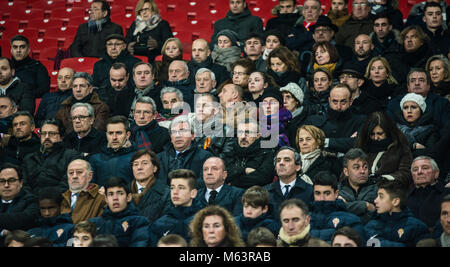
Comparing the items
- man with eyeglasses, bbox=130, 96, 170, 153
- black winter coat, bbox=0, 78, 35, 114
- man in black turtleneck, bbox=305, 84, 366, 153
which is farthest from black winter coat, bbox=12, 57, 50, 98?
man in black turtleneck, bbox=305, 84, 366, 153

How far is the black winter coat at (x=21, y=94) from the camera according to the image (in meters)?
8.58

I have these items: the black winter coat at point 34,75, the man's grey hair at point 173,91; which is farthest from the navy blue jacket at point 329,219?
the black winter coat at point 34,75

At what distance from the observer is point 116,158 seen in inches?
299

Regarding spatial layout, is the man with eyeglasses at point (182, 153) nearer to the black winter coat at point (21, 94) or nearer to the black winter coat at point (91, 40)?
the black winter coat at point (21, 94)

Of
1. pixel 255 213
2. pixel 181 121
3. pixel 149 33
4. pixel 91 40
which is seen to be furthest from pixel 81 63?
pixel 255 213

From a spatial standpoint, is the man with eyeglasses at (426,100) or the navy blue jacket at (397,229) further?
the man with eyeglasses at (426,100)

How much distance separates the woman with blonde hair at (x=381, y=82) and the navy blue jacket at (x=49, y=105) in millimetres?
2575

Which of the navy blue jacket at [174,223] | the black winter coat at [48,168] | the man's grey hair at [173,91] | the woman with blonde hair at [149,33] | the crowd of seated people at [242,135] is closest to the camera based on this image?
the crowd of seated people at [242,135]

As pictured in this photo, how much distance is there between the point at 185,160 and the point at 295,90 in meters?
1.07

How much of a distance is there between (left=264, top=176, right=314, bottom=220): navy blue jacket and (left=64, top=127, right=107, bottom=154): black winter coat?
154 centimetres

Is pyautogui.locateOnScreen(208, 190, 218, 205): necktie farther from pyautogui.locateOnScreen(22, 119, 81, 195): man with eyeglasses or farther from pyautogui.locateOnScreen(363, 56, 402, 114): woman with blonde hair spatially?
pyautogui.locateOnScreen(363, 56, 402, 114): woman with blonde hair

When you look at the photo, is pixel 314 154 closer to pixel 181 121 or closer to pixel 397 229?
pixel 397 229

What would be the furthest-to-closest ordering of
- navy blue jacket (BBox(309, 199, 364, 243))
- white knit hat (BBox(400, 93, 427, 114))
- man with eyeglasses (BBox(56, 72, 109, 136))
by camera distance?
man with eyeglasses (BBox(56, 72, 109, 136))
white knit hat (BBox(400, 93, 427, 114))
navy blue jacket (BBox(309, 199, 364, 243))

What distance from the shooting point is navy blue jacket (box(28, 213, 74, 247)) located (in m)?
7.08
